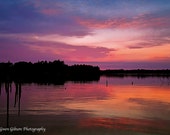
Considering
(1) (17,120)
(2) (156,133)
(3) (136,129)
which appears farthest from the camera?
(1) (17,120)

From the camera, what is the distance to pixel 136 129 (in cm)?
3241

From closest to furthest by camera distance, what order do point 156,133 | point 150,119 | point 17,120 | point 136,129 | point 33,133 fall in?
point 33,133 → point 156,133 → point 136,129 → point 17,120 → point 150,119

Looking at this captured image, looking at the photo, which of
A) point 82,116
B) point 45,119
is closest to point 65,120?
point 45,119

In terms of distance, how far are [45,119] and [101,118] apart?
741 cm

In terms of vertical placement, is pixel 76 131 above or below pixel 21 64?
below

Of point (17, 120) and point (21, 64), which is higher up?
point (21, 64)

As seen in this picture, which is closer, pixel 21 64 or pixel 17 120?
pixel 21 64

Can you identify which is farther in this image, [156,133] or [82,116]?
[82,116]

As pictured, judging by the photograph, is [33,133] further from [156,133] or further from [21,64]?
[156,133]

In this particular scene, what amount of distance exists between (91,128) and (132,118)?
964 cm

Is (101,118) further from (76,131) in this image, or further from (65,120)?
(76,131)

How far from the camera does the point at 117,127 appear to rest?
33219mm

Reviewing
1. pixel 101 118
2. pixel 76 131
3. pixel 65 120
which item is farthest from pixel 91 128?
pixel 101 118

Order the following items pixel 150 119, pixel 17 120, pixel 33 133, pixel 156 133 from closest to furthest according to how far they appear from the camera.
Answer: pixel 33 133, pixel 156 133, pixel 17 120, pixel 150 119
